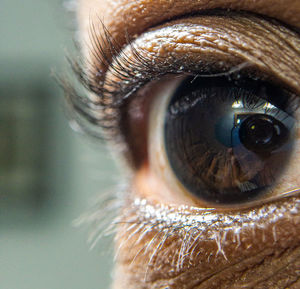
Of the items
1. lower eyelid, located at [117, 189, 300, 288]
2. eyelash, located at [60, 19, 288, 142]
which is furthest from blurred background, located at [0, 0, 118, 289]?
lower eyelid, located at [117, 189, 300, 288]

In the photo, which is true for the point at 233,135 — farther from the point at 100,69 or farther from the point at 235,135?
the point at 100,69

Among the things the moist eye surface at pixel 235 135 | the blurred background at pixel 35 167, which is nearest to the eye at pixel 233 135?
the moist eye surface at pixel 235 135

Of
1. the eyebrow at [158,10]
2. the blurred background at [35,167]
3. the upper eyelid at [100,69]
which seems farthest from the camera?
the blurred background at [35,167]

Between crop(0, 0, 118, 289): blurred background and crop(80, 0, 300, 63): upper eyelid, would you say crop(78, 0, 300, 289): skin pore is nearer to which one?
crop(80, 0, 300, 63): upper eyelid

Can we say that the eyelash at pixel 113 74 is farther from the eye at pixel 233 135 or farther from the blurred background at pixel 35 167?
the blurred background at pixel 35 167

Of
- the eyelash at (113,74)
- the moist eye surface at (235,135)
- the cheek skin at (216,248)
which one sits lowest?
the cheek skin at (216,248)

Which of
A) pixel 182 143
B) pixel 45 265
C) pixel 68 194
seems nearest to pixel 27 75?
pixel 68 194
